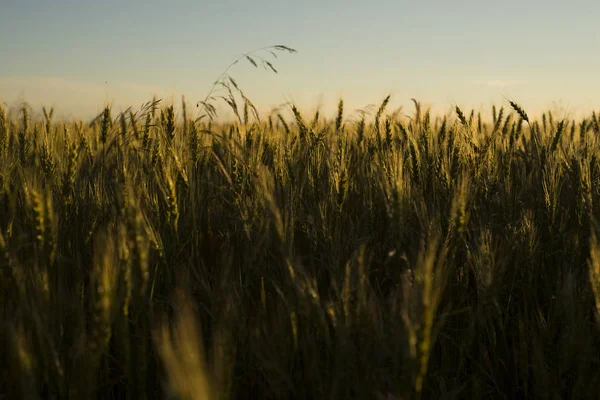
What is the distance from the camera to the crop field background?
969 millimetres

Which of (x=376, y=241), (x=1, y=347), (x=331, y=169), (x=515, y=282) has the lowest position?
(x=1, y=347)

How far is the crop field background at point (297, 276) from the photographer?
0.97 m

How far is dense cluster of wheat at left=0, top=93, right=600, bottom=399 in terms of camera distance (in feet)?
3.18

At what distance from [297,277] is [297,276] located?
0.06 metres

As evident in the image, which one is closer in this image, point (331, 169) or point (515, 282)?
point (515, 282)

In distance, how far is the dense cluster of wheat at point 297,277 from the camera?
38.1 inches

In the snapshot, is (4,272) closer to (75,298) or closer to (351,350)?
(75,298)

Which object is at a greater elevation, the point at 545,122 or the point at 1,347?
the point at 545,122

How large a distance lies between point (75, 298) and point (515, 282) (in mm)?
1230

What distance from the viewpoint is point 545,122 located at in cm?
362

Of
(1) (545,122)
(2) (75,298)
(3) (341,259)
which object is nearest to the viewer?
(2) (75,298)

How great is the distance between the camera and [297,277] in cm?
103

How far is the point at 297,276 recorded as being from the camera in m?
1.09

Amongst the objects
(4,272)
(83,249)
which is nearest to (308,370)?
(4,272)
